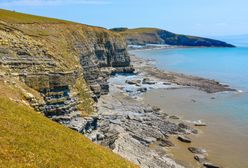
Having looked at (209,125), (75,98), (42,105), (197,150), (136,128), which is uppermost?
(42,105)

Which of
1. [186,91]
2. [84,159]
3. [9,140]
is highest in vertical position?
[9,140]

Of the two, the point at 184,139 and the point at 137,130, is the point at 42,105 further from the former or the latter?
the point at 184,139

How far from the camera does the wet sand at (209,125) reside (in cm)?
4834

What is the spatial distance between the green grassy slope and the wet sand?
934 inches

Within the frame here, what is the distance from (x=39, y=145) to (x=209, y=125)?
48.0m

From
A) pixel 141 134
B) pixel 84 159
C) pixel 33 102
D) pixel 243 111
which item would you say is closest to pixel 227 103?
pixel 243 111

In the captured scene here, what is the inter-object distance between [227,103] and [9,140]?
236 feet

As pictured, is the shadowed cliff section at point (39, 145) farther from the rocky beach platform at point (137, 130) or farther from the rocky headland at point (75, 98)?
the rocky beach platform at point (137, 130)

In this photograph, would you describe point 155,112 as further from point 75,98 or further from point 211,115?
point 75,98

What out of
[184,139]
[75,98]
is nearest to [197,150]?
[184,139]

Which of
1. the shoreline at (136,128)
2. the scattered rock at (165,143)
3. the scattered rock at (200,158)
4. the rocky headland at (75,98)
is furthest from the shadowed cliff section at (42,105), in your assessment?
the scattered rock at (200,158)

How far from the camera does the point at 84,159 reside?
75.5ft

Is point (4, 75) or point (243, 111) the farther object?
point (243, 111)

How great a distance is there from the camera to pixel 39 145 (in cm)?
2228
